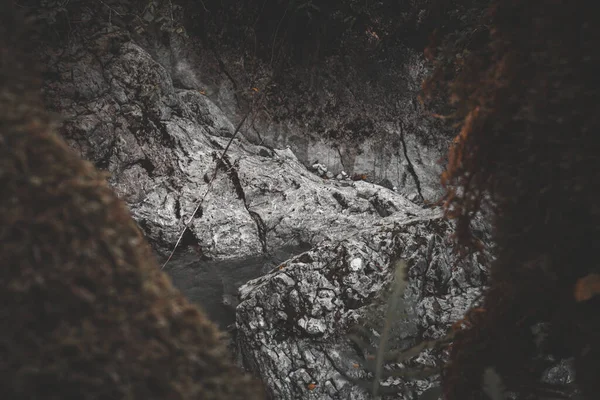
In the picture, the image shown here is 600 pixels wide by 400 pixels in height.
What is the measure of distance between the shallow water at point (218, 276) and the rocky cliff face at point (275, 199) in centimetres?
3

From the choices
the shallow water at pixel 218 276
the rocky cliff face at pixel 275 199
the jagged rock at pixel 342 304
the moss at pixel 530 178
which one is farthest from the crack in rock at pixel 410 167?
the moss at pixel 530 178

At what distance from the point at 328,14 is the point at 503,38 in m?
5.56

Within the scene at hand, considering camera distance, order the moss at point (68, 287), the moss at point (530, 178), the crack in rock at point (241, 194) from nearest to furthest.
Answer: the moss at point (68, 287)
the moss at point (530, 178)
the crack in rock at point (241, 194)

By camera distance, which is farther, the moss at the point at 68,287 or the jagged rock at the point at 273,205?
the jagged rock at the point at 273,205

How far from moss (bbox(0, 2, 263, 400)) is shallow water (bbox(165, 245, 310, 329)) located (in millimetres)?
3259

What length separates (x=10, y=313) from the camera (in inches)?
30.8

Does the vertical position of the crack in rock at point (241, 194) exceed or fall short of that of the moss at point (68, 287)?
it exceeds it

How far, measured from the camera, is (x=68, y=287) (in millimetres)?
822

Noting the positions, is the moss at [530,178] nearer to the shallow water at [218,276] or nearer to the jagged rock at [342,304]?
the jagged rock at [342,304]

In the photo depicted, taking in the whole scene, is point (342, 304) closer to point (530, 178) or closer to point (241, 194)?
point (530, 178)

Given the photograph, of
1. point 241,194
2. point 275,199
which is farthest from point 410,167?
point 241,194

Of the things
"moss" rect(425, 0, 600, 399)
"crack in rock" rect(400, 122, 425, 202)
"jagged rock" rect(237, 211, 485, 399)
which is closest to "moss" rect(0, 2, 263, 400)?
"moss" rect(425, 0, 600, 399)

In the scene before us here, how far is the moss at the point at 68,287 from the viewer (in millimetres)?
791

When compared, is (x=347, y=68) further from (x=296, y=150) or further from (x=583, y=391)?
(x=583, y=391)
